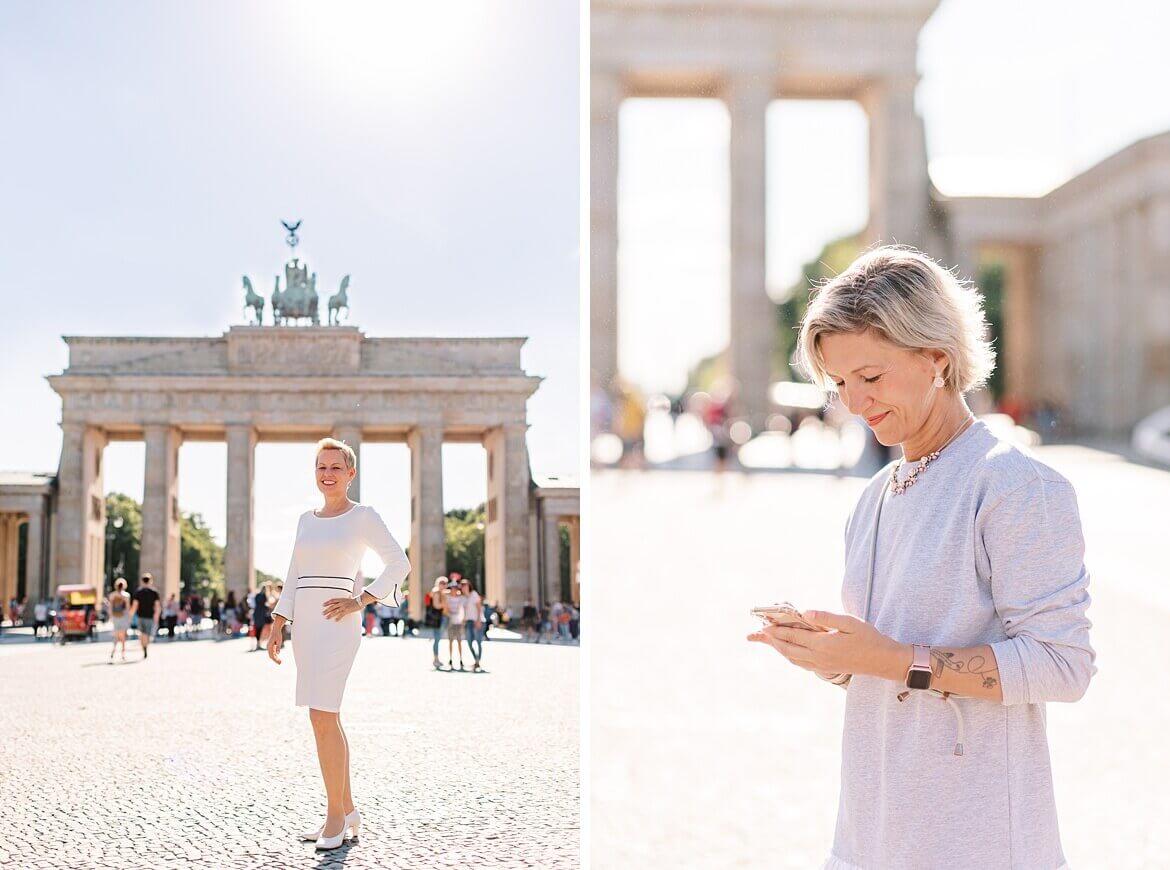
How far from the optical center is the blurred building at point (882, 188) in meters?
27.2

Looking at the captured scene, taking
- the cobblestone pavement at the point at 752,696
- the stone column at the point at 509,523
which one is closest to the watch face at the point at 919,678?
the stone column at the point at 509,523

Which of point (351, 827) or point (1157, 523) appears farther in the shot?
point (1157, 523)

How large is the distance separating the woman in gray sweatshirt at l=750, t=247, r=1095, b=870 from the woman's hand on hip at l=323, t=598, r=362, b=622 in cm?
243

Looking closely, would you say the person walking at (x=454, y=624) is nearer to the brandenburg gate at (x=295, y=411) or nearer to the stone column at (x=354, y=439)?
the brandenburg gate at (x=295, y=411)

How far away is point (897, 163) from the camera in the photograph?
2844 cm

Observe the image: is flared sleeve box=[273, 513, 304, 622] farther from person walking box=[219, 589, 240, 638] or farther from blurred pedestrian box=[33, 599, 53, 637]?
blurred pedestrian box=[33, 599, 53, 637]

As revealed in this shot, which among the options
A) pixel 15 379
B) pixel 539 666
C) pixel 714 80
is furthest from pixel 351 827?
pixel 714 80

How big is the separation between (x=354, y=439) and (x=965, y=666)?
11.8 feet

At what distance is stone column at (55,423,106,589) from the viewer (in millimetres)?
4941

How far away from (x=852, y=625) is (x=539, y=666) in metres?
3.65

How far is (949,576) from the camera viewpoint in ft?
5.63

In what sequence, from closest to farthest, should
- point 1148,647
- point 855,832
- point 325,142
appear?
point 855,832
point 325,142
point 1148,647

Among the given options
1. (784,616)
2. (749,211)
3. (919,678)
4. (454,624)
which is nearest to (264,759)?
(454,624)

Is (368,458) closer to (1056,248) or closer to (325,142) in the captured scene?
(325,142)
